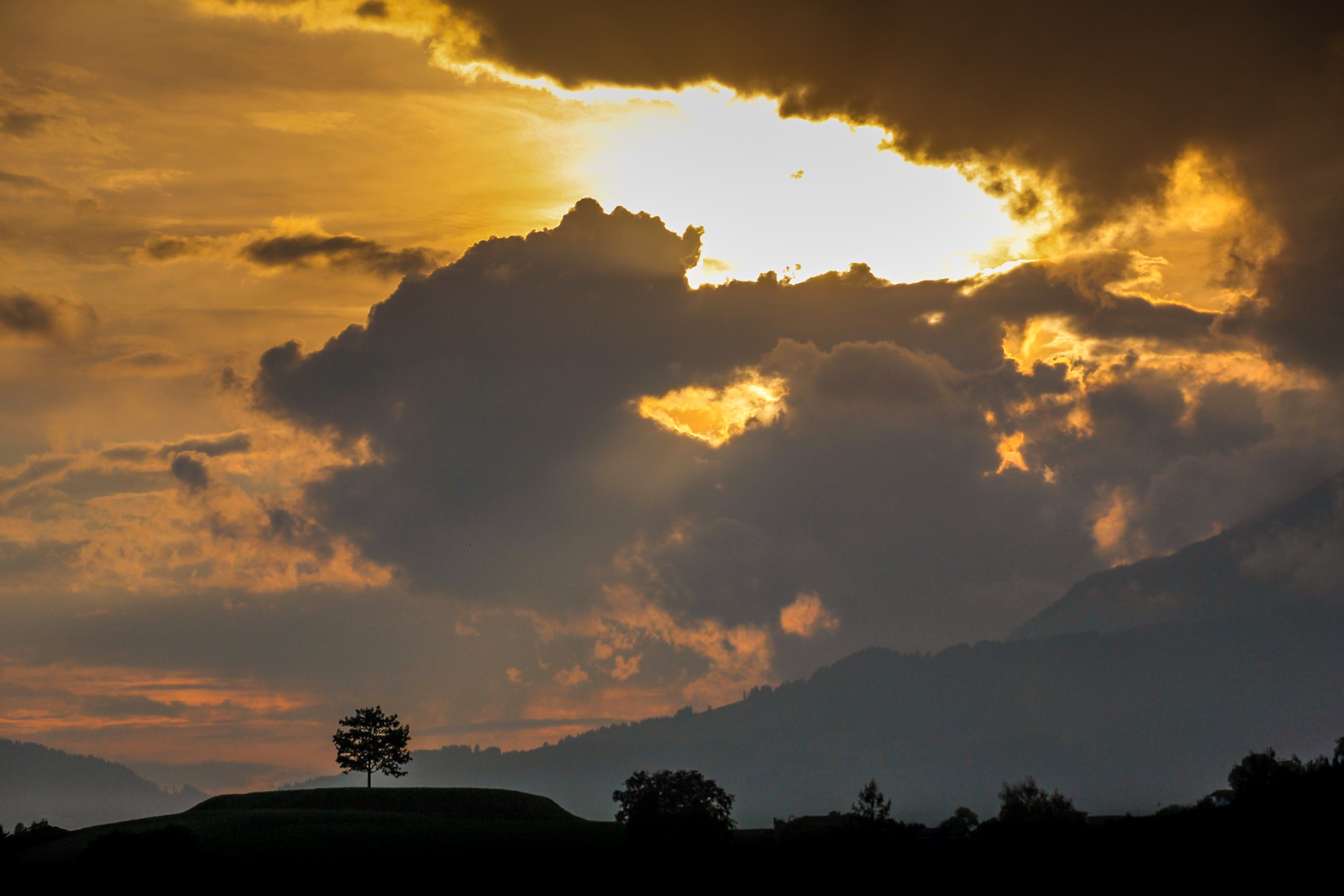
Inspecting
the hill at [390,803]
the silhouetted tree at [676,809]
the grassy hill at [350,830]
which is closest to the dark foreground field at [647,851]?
the grassy hill at [350,830]

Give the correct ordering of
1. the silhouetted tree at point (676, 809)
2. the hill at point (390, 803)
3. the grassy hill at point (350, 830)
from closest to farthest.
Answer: the grassy hill at point (350, 830)
the silhouetted tree at point (676, 809)
the hill at point (390, 803)

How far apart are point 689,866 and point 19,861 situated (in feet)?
267

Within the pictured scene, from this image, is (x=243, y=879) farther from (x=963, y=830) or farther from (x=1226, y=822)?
(x=1226, y=822)

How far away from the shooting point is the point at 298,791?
639ft

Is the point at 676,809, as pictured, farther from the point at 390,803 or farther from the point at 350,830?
the point at 350,830

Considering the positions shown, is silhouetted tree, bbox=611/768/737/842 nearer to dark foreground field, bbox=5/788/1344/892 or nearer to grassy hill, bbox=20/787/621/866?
dark foreground field, bbox=5/788/1344/892

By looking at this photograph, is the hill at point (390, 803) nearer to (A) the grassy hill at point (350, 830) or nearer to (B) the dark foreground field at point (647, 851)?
(A) the grassy hill at point (350, 830)

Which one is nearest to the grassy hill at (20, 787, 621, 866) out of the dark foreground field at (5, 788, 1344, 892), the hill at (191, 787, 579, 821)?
the hill at (191, 787, 579, 821)

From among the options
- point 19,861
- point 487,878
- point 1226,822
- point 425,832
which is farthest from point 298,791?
point 1226,822

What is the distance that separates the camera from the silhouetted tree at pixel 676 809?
552ft

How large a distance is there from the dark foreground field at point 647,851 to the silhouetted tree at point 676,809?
3.07 meters

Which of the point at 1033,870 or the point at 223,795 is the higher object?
the point at 223,795

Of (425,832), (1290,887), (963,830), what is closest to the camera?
(1290,887)

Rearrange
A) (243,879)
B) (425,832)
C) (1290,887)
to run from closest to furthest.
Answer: (1290,887), (243,879), (425,832)
